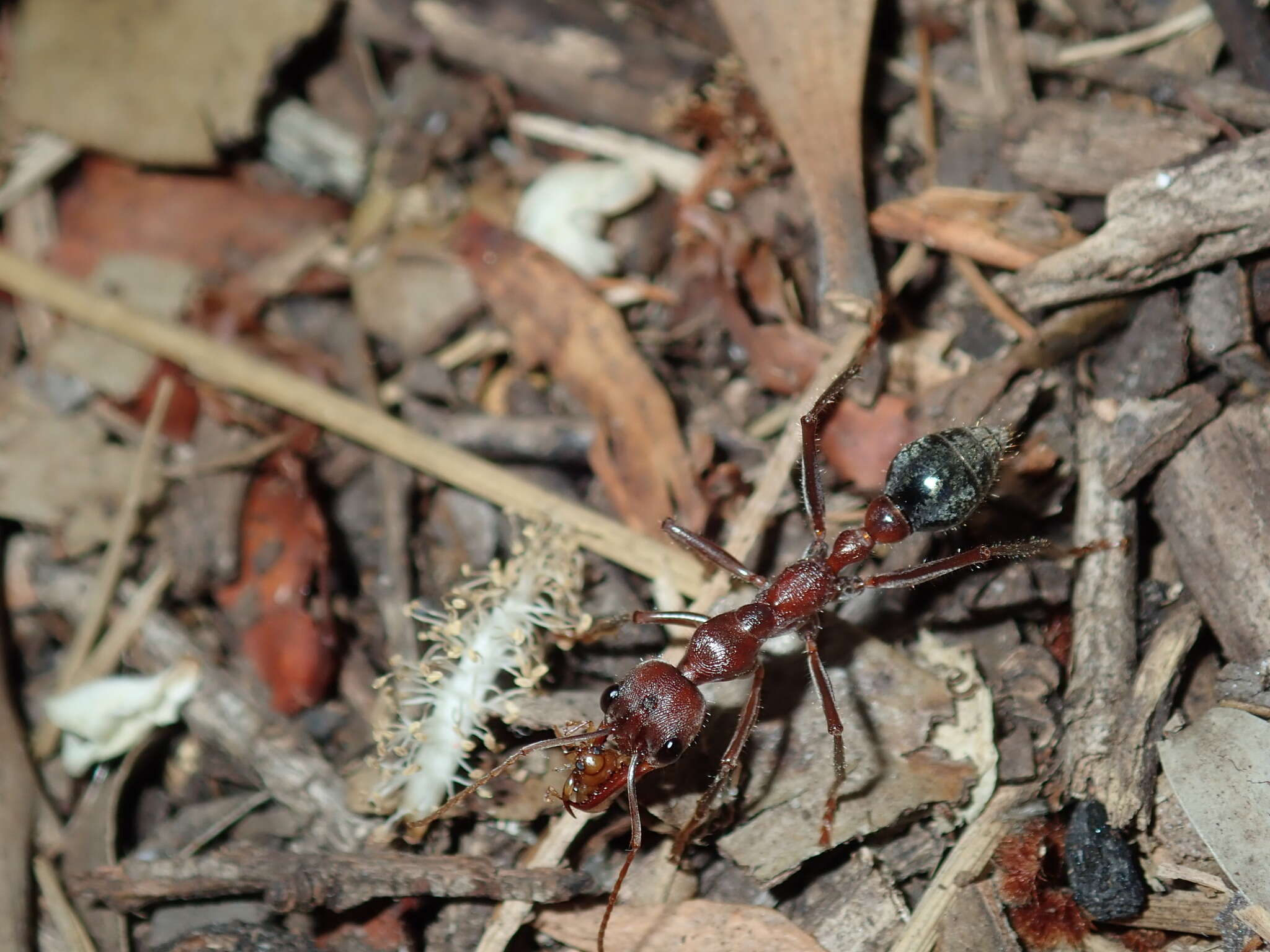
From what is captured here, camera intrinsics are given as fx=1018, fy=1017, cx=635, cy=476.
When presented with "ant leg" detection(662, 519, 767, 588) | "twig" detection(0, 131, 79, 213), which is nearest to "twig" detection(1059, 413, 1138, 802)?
"ant leg" detection(662, 519, 767, 588)

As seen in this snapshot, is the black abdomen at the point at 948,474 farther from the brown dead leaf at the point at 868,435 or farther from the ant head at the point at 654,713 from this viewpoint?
the ant head at the point at 654,713

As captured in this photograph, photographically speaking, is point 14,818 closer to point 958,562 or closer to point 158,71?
point 158,71

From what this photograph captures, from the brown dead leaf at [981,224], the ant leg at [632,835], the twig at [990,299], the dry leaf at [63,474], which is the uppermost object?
the brown dead leaf at [981,224]

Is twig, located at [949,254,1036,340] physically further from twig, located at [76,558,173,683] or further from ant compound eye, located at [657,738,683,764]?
twig, located at [76,558,173,683]

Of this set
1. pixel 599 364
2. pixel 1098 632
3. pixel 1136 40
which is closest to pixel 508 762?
pixel 599 364

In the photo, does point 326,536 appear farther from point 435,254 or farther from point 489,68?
point 489,68

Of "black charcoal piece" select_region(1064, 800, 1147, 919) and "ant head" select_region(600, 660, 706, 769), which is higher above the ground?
"black charcoal piece" select_region(1064, 800, 1147, 919)

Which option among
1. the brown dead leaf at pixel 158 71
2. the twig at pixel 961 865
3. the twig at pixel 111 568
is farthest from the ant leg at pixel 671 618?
the brown dead leaf at pixel 158 71
